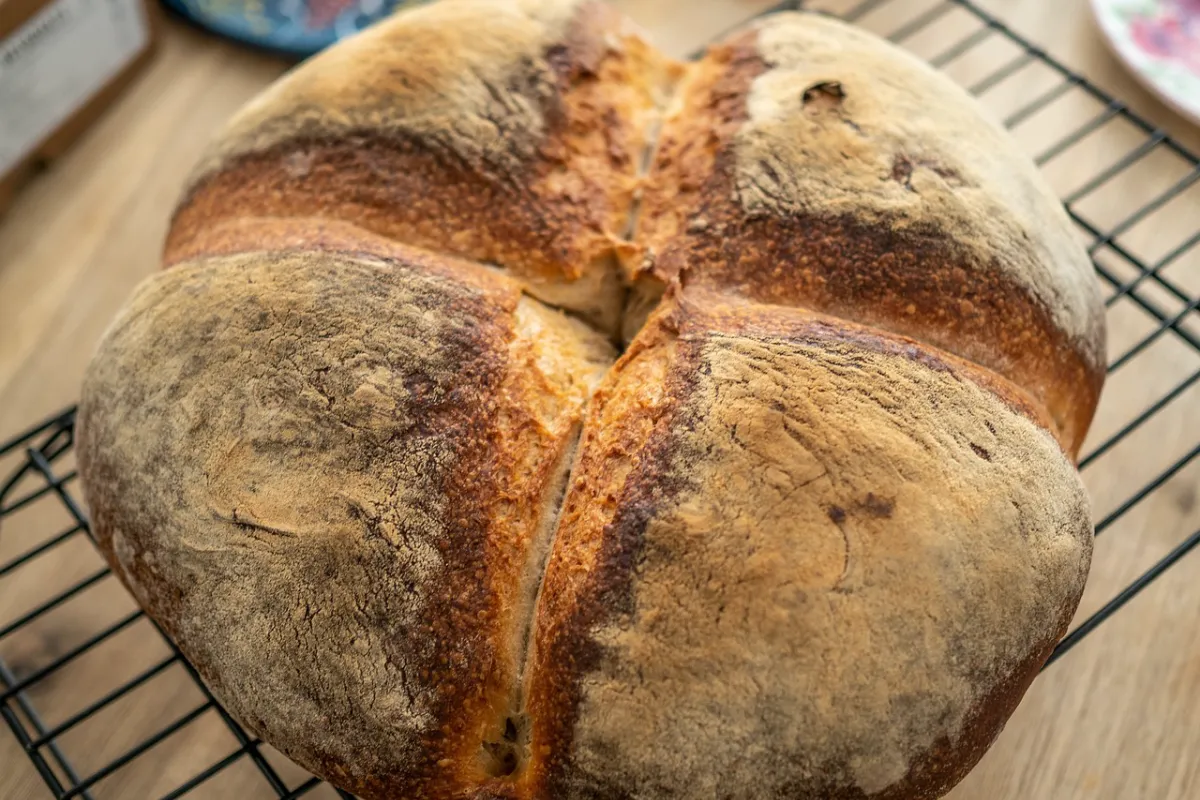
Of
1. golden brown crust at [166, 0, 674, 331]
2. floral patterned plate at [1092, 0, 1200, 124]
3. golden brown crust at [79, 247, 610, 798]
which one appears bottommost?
floral patterned plate at [1092, 0, 1200, 124]

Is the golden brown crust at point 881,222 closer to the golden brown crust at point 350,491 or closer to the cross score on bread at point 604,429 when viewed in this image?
the cross score on bread at point 604,429

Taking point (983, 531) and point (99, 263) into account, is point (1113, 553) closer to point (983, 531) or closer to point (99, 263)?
point (983, 531)

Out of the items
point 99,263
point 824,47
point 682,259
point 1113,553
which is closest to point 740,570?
point 682,259

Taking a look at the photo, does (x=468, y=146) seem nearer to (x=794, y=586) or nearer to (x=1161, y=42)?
(x=794, y=586)

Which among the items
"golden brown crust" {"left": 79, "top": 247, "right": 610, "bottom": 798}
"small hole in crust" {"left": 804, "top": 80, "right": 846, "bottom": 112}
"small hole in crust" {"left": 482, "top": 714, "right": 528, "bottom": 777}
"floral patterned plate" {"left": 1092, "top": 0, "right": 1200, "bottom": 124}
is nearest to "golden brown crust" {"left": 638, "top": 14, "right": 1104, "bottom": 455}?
Result: "small hole in crust" {"left": 804, "top": 80, "right": 846, "bottom": 112}

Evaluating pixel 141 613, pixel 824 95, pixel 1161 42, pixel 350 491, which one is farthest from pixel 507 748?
pixel 1161 42

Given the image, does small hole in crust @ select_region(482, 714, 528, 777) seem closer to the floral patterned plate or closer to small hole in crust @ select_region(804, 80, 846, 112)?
small hole in crust @ select_region(804, 80, 846, 112)

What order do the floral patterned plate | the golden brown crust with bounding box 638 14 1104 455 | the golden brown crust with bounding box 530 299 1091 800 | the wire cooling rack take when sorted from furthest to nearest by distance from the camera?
the floral patterned plate
the wire cooling rack
the golden brown crust with bounding box 638 14 1104 455
the golden brown crust with bounding box 530 299 1091 800

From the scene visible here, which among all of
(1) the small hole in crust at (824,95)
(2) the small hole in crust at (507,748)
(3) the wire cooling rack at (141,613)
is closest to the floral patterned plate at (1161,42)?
(3) the wire cooling rack at (141,613)
